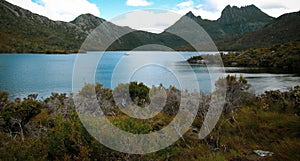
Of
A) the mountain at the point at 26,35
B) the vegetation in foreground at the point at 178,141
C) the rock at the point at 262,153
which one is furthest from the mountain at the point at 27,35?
the rock at the point at 262,153

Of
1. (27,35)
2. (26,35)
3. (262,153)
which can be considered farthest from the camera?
(27,35)

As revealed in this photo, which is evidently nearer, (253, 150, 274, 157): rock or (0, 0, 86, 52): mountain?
(253, 150, 274, 157): rock

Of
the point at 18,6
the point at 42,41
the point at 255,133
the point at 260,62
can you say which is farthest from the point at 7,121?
the point at 18,6

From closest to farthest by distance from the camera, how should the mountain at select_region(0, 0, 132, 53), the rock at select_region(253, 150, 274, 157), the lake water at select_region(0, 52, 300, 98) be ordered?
the rock at select_region(253, 150, 274, 157) → the lake water at select_region(0, 52, 300, 98) → the mountain at select_region(0, 0, 132, 53)

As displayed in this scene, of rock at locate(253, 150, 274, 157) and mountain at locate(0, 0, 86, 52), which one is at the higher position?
mountain at locate(0, 0, 86, 52)

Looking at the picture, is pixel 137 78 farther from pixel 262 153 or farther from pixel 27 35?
pixel 27 35

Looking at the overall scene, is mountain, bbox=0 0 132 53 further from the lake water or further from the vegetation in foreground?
the vegetation in foreground

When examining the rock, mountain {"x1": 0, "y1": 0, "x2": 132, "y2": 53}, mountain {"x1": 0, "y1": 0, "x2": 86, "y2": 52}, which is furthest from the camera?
mountain {"x1": 0, "y1": 0, "x2": 86, "y2": 52}

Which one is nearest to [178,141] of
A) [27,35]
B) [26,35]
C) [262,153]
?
[262,153]

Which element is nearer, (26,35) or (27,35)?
(26,35)

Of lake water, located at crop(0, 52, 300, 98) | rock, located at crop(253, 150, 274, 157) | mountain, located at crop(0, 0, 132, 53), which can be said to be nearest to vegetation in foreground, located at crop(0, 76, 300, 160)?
rock, located at crop(253, 150, 274, 157)

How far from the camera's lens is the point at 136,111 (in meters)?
6.53

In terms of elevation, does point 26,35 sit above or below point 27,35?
below

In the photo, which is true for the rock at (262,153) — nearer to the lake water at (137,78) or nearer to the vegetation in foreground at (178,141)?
the vegetation in foreground at (178,141)
